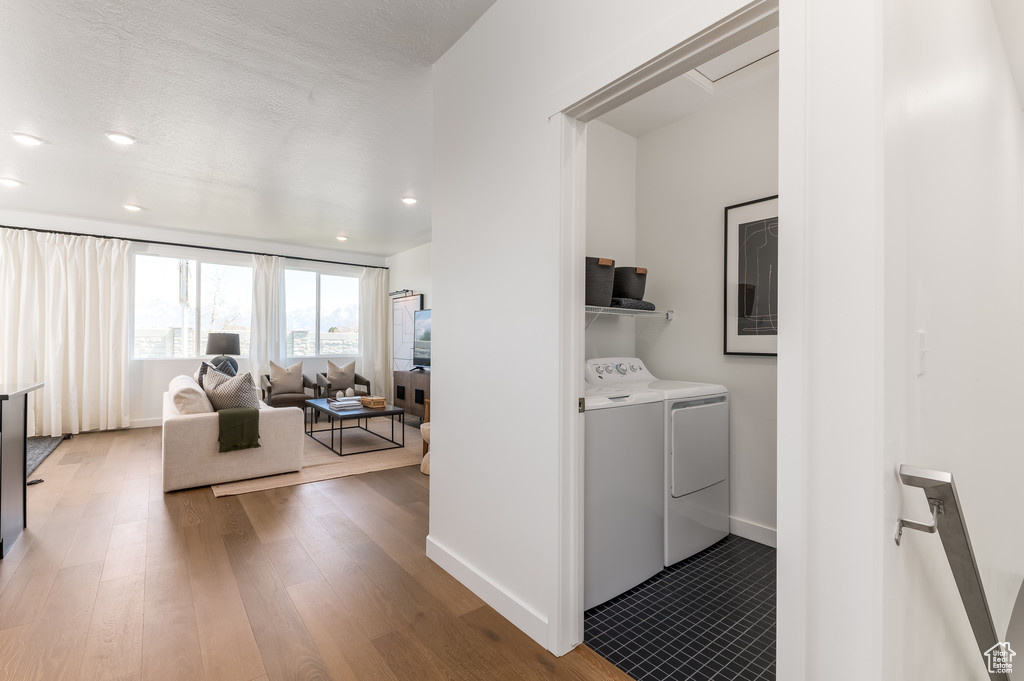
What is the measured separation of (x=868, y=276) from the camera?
998mm

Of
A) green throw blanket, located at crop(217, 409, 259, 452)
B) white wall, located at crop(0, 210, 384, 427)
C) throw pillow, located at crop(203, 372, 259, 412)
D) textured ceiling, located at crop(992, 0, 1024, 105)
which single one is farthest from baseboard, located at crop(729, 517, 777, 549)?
white wall, located at crop(0, 210, 384, 427)

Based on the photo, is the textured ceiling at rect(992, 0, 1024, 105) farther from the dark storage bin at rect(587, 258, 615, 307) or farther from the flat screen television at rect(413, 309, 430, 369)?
the flat screen television at rect(413, 309, 430, 369)

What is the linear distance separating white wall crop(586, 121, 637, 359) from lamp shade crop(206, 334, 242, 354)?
525 centimetres

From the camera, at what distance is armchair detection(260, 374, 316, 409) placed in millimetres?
6068

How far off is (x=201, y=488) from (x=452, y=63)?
11.6 ft

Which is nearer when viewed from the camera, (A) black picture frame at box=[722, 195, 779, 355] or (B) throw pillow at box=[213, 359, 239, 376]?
(A) black picture frame at box=[722, 195, 779, 355]

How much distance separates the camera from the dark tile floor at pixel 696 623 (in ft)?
5.65

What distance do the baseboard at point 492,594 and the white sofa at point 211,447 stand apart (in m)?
2.08

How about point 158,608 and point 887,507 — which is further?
point 158,608

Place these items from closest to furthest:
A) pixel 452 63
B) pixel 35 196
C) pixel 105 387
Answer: pixel 452 63 < pixel 35 196 < pixel 105 387

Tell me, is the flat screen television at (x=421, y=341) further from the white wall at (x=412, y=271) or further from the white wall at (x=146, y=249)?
the white wall at (x=146, y=249)

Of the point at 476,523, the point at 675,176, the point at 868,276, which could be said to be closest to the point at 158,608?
the point at 476,523

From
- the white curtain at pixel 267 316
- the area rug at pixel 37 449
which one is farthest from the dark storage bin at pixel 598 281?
the white curtain at pixel 267 316

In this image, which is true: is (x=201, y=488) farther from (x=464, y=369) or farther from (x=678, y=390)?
(x=678, y=390)
